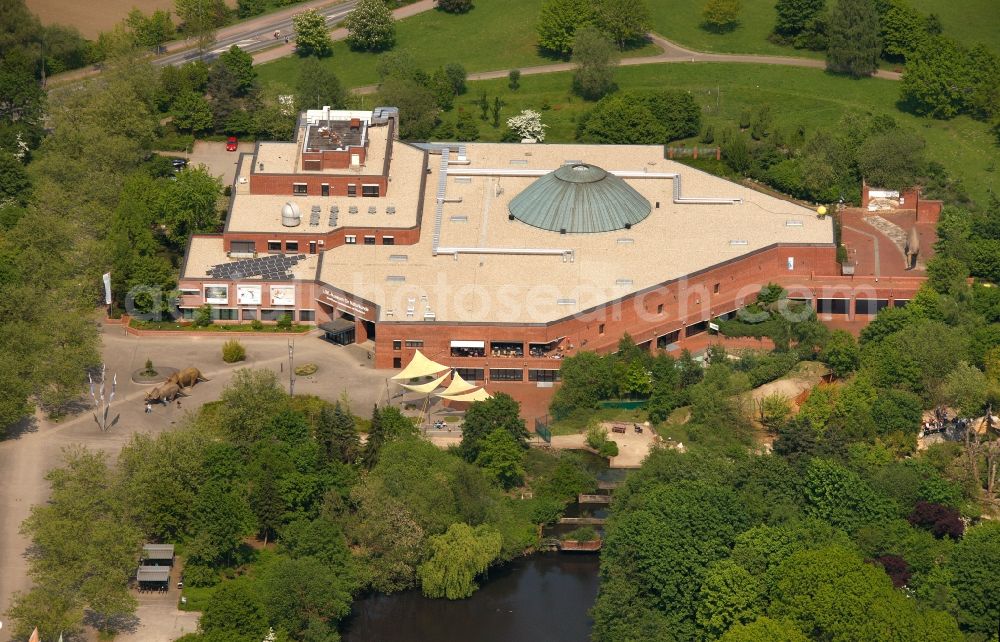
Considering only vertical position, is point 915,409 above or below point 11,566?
above

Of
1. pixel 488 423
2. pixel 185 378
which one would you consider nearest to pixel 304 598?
pixel 488 423

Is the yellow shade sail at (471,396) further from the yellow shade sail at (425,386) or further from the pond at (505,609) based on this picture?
the pond at (505,609)

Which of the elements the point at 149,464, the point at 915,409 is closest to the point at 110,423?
the point at 149,464

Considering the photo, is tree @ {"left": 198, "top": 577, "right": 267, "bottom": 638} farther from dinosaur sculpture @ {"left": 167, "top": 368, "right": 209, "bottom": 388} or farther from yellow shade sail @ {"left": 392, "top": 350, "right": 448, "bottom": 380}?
yellow shade sail @ {"left": 392, "top": 350, "right": 448, "bottom": 380}

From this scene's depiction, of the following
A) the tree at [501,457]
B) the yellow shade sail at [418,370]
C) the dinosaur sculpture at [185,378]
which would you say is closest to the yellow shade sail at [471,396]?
the yellow shade sail at [418,370]

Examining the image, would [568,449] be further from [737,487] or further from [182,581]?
[182,581]

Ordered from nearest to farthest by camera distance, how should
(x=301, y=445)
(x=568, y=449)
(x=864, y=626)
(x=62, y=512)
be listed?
(x=864, y=626) → (x=62, y=512) → (x=301, y=445) → (x=568, y=449)

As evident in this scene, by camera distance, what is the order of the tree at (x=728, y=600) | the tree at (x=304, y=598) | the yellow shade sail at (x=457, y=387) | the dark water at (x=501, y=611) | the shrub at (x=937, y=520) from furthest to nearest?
1. the yellow shade sail at (x=457, y=387)
2. the shrub at (x=937, y=520)
3. the dark water at (x=501, y=611)
4. the tree at (x=304, y=598)
5. the tree at (x=728, y=600)
